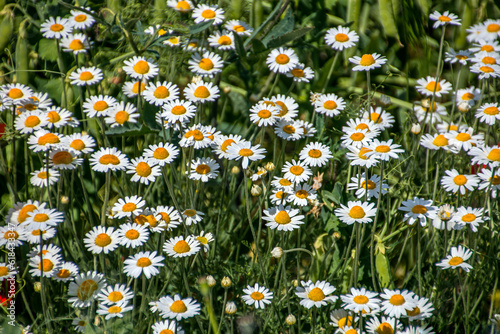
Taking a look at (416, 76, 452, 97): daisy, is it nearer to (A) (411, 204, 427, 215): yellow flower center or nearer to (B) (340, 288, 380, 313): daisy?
(A) (411, 204, 427, 215): yellow flower center

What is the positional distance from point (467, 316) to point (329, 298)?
1.52ft

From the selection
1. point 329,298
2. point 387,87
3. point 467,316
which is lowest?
point 467,316

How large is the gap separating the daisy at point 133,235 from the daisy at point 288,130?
1.81 feet

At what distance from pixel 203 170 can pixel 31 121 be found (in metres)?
0.56

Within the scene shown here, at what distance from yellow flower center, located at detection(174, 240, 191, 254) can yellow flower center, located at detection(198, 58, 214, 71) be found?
2.16 ft

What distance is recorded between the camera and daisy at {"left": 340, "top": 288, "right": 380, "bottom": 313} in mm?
1265

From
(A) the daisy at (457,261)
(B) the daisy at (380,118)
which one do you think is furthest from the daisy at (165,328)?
(B) the daisy at (380,118)

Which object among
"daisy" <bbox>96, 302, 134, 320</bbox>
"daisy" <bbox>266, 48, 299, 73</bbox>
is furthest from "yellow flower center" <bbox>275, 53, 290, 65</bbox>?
"daisy" <bbox>96, 302, 134, 320</bbox>

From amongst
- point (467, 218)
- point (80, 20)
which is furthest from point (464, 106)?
point (80, 20)

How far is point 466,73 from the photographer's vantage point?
2248mm

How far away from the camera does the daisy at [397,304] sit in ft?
4.11

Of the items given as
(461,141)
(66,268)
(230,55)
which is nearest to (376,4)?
(230,55)

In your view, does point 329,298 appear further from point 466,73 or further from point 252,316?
point 466,73

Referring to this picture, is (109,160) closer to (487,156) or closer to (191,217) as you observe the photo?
(191,217)
